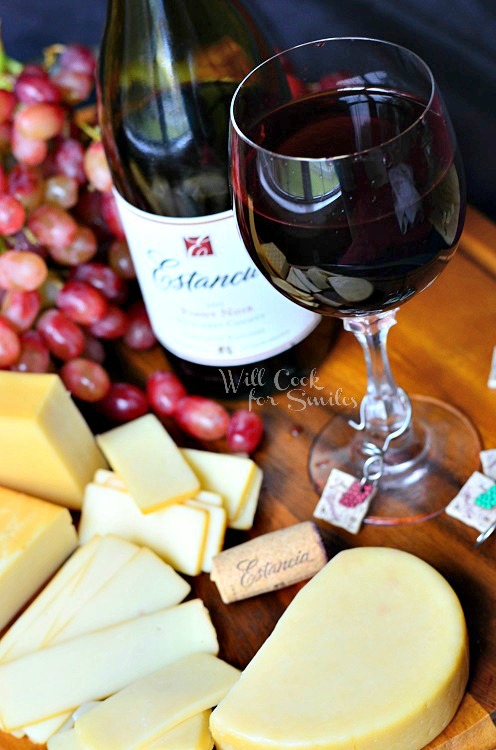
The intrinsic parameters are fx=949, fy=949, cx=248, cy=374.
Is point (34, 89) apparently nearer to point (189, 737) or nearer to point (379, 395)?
point (379, 395)

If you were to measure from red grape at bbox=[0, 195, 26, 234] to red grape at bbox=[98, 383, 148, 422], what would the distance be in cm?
18

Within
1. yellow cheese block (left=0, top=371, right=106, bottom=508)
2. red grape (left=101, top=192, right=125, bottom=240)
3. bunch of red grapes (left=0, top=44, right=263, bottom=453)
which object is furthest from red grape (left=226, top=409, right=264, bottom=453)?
red grape (left=101, top=192, right=125, bottom=240)

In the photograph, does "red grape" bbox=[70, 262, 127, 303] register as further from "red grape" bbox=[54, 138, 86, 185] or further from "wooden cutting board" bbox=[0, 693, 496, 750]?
"wooden cutting board" bbox=[0, 693, 496, 750]

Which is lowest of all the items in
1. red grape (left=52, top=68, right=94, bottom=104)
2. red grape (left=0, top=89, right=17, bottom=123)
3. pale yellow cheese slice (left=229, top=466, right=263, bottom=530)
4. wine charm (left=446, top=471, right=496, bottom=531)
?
wine charm (left=446, top=471, right=496, bottom=531)

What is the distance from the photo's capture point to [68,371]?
0.89 m

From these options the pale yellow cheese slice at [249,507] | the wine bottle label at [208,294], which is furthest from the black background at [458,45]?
the pale yellow cheese slice at [249,507]

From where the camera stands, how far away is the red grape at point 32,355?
876 mm

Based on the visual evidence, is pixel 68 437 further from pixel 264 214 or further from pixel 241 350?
pixel 264 214

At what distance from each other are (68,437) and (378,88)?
14.7 inches

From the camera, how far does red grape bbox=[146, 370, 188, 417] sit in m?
0.89

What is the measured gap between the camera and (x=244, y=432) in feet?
2.76

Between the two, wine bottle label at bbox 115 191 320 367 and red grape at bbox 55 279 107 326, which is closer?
wine bottle label at bbox 115 191 320 367

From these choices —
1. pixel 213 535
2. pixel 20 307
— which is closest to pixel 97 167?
pixel 20 307

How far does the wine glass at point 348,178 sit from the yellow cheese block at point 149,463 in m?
0.19
